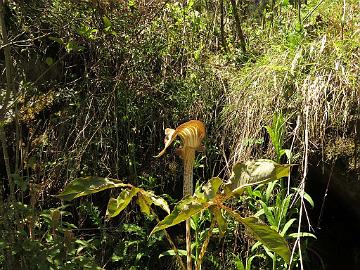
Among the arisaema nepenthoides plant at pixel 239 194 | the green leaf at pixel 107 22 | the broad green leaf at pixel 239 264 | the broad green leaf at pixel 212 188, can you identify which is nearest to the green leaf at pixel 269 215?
the broad green leaf at pixel 239 264

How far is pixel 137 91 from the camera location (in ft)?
Answer: 11.1

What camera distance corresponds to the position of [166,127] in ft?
10.8

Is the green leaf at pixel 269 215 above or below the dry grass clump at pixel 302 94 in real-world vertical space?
below

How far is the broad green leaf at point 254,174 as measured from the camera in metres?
1.82

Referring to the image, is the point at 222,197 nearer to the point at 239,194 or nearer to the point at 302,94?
the point at 239,194

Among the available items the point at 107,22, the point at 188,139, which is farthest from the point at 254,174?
the point at 107,22

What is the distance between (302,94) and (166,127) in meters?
0.77

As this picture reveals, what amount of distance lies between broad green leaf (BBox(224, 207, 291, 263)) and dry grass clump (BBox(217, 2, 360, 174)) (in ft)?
3.69

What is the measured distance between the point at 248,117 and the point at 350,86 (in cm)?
53

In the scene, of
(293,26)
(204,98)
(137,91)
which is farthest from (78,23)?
(293,26)

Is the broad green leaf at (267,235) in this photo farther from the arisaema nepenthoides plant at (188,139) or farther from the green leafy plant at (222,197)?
the arisaema nepenthoides plant at (188,139)

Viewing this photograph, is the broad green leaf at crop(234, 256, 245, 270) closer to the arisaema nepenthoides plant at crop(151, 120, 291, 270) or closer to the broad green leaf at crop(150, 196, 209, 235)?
the arisaema nepenthoides plant at crop(151, 120, 291, 270)

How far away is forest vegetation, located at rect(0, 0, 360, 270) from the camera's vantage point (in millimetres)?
2787

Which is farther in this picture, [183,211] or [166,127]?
[166,127]
